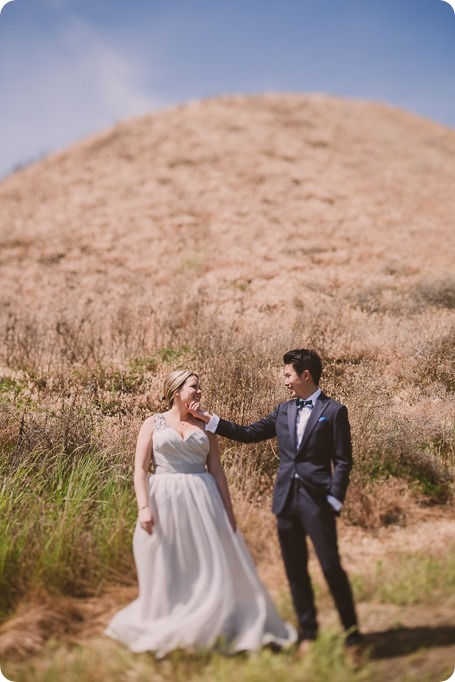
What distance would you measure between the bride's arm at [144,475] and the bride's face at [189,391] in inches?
11.7

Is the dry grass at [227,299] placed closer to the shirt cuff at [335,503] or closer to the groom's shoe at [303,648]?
the groom's shoe at [303,648]

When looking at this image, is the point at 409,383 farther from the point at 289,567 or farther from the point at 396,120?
the point at 396,120

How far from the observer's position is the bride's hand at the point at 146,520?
3818 millimetres

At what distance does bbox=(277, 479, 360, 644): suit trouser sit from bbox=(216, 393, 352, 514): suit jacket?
57 millimetres

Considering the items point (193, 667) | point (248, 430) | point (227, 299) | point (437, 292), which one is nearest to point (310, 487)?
point (248, 430)

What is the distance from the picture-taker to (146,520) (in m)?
3.82

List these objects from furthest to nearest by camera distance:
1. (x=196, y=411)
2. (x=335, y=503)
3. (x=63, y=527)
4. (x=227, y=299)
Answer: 1. (x=227, y=299)
2. (x=63, y=527)
3. (x=196, y=411)
4. (x=335, y=503)

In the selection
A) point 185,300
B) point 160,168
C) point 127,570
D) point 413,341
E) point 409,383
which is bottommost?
point 127,570

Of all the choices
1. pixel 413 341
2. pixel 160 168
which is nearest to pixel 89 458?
pixel 413 341

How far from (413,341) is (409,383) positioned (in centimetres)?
114

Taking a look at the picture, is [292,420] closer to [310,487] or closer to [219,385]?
[310,487]

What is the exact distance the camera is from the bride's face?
4.18 meters

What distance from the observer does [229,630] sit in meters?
3.50

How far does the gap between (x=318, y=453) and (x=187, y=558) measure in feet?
3.84
